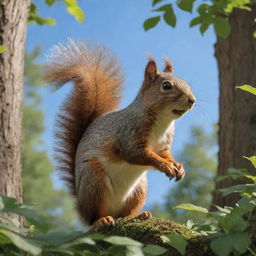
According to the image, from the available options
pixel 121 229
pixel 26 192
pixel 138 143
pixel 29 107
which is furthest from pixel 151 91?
pixel 29 107

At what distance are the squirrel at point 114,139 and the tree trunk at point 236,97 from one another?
1.21 m

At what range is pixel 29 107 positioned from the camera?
16781 millimetres

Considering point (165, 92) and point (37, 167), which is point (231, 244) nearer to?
point (165, 92)

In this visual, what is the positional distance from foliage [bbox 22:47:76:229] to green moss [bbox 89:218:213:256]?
12.6 m

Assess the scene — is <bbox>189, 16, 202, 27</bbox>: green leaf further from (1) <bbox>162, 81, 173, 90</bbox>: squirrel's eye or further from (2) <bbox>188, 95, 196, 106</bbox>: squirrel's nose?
(2) <bbox>188, 95, 196, 106</bbox>: squirrel's nose

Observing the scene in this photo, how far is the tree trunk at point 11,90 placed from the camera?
258 centimetres

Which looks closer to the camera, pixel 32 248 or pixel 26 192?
pixel 32 248

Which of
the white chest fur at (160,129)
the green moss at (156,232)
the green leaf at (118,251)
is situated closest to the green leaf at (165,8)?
the white chest fur at (160,129)

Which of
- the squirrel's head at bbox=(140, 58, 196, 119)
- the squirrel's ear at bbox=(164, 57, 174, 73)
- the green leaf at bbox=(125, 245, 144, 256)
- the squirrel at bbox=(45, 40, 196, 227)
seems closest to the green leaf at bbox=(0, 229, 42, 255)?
the green leaf at bbox=(125, 245, 144, 256)

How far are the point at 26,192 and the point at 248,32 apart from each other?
11690mm

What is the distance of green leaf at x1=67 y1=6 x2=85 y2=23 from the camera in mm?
3264

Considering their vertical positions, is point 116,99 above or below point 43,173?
above

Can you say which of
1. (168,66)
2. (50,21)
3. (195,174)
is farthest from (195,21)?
(195,174)

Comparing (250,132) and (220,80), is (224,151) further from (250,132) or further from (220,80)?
(220,80)
